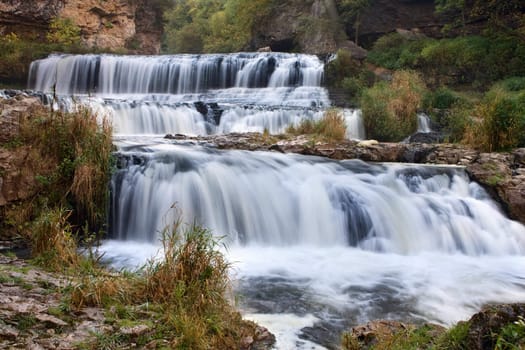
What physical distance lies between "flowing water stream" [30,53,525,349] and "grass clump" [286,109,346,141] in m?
1.58

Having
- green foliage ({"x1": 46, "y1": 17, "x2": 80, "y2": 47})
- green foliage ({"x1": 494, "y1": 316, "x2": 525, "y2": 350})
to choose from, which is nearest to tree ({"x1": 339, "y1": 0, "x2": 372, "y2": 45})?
green foliage ({"x1": 46, "y1": 17, "x2": 80, "y2": 47})

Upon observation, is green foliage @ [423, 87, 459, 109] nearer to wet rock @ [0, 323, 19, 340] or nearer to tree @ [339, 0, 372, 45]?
tree @ [339, 0, 372, 45]

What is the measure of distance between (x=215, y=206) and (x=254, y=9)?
73.8 feet

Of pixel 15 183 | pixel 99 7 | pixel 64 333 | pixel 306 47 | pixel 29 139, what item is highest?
pixel 99 7

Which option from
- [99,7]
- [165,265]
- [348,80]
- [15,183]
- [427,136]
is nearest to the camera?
[165,265]

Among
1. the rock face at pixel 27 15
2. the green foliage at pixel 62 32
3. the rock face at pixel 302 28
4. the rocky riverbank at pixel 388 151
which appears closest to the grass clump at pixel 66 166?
the rocky riverbank at pixel 388 151

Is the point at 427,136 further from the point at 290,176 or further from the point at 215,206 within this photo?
the point at 215,206

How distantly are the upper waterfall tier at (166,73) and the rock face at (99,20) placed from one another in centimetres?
440

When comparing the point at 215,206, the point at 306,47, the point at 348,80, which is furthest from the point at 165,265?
the point at 306,47

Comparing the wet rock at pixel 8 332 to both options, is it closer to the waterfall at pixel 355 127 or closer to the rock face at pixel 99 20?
the waterfall at pixel 355 127

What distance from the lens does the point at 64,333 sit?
120 inches

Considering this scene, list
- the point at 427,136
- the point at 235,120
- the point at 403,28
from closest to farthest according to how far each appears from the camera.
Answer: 1. the point at 427,136
2. the point at 235,120
3. the point at 403,28

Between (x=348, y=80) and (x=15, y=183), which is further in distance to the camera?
(x=348, y=80)

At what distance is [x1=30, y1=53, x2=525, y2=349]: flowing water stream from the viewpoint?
195 inches
